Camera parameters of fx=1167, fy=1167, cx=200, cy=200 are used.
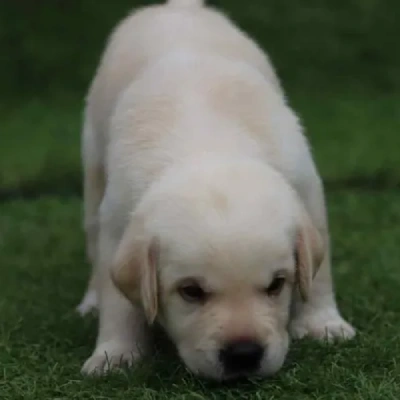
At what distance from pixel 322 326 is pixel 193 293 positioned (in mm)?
968

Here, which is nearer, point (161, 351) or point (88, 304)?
point (161, 351)

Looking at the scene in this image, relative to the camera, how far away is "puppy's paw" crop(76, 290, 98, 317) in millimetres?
5336

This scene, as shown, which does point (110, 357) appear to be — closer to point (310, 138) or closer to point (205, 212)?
point (205, 212)

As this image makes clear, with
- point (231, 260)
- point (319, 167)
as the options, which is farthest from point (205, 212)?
point (319, 167)

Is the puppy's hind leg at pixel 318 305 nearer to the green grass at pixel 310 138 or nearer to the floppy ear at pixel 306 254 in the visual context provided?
the floppy ear at pixel 306 254

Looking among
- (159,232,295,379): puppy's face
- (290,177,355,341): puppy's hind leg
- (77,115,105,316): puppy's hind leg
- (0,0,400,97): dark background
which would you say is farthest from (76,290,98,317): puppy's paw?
(0,0,400,97): dark background

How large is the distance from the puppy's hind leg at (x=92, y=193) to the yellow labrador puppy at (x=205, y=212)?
0.08ft

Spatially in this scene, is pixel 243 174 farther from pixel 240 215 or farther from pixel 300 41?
pixel 300 41

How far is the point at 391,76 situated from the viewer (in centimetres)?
1207

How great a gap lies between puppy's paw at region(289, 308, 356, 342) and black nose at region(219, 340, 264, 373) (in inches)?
28.6

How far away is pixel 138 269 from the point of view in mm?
4023

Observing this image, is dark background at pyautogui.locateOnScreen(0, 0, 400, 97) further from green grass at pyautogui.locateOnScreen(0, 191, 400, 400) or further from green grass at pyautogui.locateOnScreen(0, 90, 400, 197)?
green grass at pyautogui.locateOnScreen(0, 191, 400, 400)

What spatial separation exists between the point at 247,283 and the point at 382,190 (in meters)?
4.33

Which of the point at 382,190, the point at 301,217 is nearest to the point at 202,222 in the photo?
the point at 301,217
